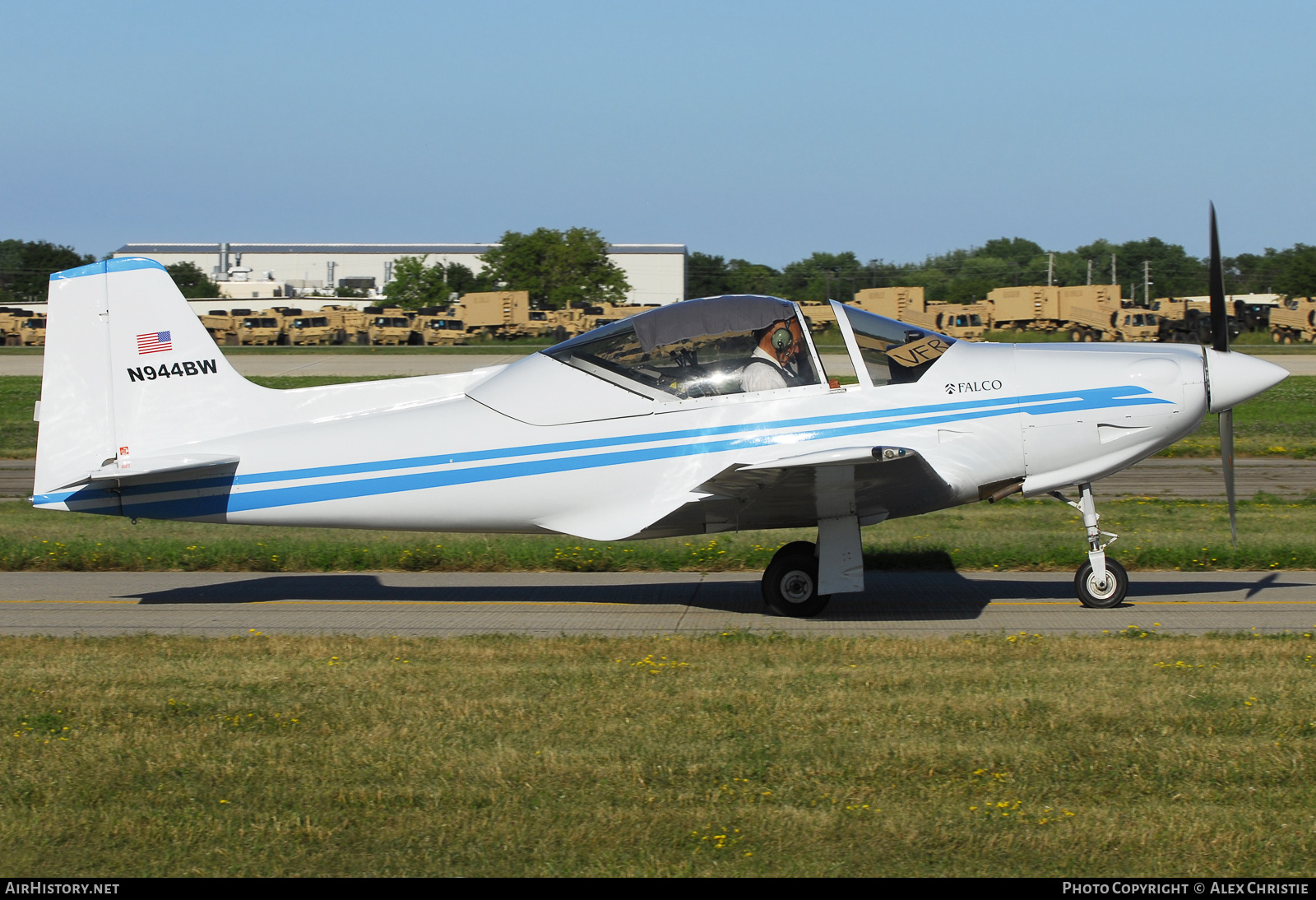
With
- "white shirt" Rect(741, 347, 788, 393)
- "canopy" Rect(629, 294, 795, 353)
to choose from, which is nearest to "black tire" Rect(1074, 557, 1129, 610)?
"white shirt" Rect(741, 347, 788, 393)

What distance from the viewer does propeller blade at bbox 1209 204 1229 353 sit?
28.8 feet

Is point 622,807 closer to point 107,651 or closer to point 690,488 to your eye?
point 690,488

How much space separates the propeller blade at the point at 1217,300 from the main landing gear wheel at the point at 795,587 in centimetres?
357

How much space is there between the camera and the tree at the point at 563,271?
76000 millimetres

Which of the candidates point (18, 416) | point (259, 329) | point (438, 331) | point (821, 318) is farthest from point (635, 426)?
point (259, 329)

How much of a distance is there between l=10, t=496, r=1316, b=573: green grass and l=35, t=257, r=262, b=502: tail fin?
9.10 feet

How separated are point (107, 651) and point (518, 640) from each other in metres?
2.78

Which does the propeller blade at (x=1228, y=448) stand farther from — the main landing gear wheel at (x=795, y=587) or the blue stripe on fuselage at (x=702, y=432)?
the main landing gear wheel at (x=795, y=587)

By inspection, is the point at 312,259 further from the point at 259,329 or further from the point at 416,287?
the point at 259,329

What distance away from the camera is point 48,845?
454 cm

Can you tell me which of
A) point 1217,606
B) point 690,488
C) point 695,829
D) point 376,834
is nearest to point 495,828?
point 376,834

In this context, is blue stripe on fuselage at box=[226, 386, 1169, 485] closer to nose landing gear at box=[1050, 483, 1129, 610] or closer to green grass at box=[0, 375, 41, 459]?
nose landing gear at box=[1050, 483, 1129, 610]

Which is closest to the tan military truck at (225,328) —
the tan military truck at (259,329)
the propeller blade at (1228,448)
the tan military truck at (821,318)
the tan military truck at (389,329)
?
the tan military truck at (259,329)

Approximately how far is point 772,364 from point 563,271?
69.9 m
